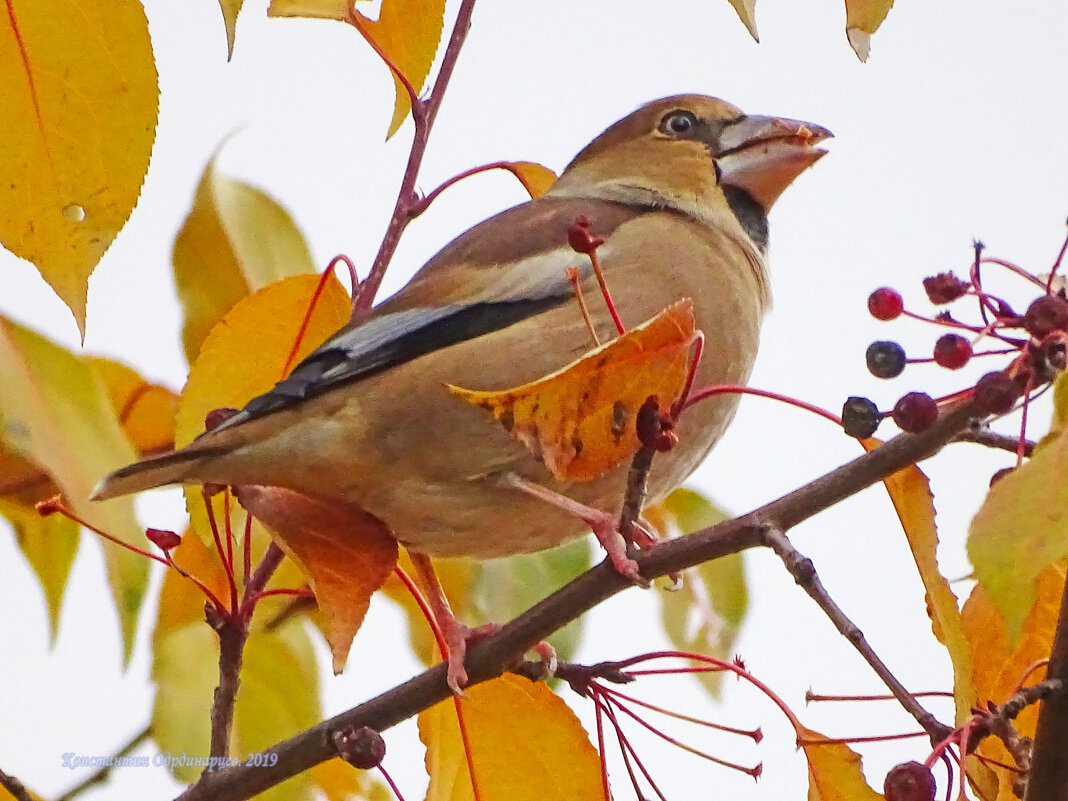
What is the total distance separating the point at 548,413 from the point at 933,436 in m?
0.34

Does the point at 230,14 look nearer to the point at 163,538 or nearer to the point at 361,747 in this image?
the point at 163,538

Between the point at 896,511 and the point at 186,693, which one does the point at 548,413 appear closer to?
the point at 896,511

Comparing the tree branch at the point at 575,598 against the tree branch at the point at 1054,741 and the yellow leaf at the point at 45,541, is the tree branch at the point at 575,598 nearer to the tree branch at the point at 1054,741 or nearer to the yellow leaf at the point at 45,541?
the tree branch at the point at 1054,741

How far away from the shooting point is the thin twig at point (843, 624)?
3.54 ft

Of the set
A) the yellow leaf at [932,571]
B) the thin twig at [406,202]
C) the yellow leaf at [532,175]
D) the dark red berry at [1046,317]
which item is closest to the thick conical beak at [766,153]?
the yellow leaf at [532,175]

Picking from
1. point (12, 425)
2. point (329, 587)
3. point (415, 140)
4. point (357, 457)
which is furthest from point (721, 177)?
point (12, 425)

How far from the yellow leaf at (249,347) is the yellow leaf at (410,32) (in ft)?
1.04

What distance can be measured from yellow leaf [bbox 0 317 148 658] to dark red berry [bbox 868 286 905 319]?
89 centimetres

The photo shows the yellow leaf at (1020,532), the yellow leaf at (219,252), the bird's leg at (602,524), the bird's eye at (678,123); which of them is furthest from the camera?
the bird's eye at (678,123)

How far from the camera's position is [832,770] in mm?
1336

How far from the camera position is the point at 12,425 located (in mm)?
1458

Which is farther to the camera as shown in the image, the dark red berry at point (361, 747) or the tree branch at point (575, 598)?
the dark red berry at point (361, 747)

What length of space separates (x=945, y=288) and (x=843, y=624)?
1.23 ft

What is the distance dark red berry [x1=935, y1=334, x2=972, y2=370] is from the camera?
1.20 metres
